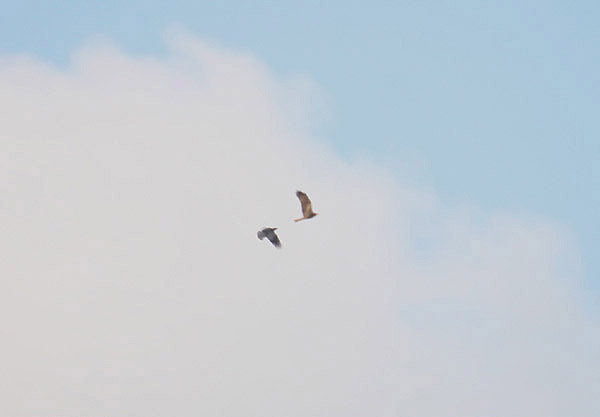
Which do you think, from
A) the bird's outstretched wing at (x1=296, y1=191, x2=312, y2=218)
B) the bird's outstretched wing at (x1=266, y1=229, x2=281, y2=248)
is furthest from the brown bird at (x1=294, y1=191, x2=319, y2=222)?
the bird's outstretched wing at (x1=266, y1=229, x2=281, y2=248)

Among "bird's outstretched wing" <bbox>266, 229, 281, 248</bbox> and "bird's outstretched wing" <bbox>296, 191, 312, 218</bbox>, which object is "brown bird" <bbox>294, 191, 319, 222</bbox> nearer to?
"bird's outstretched wing" <bbox>296, 191, 312, 218</bbox>

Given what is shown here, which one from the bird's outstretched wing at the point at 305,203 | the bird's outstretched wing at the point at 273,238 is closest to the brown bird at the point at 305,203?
the bird's outstretched wing at the point at 305,203

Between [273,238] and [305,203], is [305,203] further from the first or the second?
[273,238]

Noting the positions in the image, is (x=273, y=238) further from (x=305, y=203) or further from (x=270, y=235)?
(x=305, y=203)

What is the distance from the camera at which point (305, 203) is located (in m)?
88.4

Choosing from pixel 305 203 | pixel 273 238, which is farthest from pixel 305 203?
pixel 273 238

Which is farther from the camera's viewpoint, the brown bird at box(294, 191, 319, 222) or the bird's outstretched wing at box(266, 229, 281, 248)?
the bird's outstretched wing at box(266, 229, 281, 248)

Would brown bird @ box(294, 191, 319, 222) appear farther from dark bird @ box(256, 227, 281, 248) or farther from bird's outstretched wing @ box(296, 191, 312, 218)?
dark bird @ box(256, 227, 281, 248)

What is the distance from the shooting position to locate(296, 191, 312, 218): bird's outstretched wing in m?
88.3

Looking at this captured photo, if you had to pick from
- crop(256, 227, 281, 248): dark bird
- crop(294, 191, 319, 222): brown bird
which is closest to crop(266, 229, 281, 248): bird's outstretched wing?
crop(256, 227, 281, 248): dark bird

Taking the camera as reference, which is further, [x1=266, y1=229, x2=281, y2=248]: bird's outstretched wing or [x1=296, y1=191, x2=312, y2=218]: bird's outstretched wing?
[x1=266, y1=229, x2=281, y2=248]: bird's outstretched wing

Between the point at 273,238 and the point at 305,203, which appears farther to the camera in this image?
the point at 273,238

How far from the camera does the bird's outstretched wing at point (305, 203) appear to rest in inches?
3477

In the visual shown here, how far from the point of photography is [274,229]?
96500 millimetres
